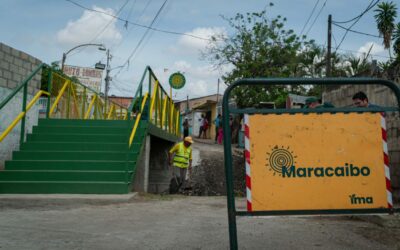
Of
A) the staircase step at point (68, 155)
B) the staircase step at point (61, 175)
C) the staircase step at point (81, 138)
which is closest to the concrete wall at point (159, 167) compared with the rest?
the staircase step at point (81, 138)

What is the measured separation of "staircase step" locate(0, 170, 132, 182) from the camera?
6922mm

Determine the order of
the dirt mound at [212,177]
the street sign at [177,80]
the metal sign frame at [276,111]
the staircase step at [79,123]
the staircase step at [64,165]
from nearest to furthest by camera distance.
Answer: the metal sign frame at [276,111], the staircase step at [64,165], the staircase step at [79,123], the dirt mound at [212,177], the street sign at [177,80]

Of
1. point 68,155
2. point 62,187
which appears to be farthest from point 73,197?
point 68,155

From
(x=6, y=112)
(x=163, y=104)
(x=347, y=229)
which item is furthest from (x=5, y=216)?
(x=163, y=104)

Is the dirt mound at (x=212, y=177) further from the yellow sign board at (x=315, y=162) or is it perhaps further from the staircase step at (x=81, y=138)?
the yellow sign board at (x=315, y=162)

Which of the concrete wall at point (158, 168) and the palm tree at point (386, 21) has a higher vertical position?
the palm tree at point (386, 21)

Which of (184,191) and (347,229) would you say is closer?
(347,229)

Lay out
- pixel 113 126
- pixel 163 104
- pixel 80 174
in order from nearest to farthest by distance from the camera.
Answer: pixel 80 174 → pixel 113 126 → pixel 163 104

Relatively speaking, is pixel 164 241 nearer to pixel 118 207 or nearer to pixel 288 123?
pixel 288 123

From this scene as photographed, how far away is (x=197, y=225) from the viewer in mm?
4602

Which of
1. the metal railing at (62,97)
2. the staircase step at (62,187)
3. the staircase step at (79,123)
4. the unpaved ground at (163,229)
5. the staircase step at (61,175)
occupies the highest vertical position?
the metal railing at (62,97)

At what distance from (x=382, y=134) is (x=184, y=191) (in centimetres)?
902

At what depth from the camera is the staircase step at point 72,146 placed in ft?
25.5

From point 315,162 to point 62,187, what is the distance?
5148 mm
